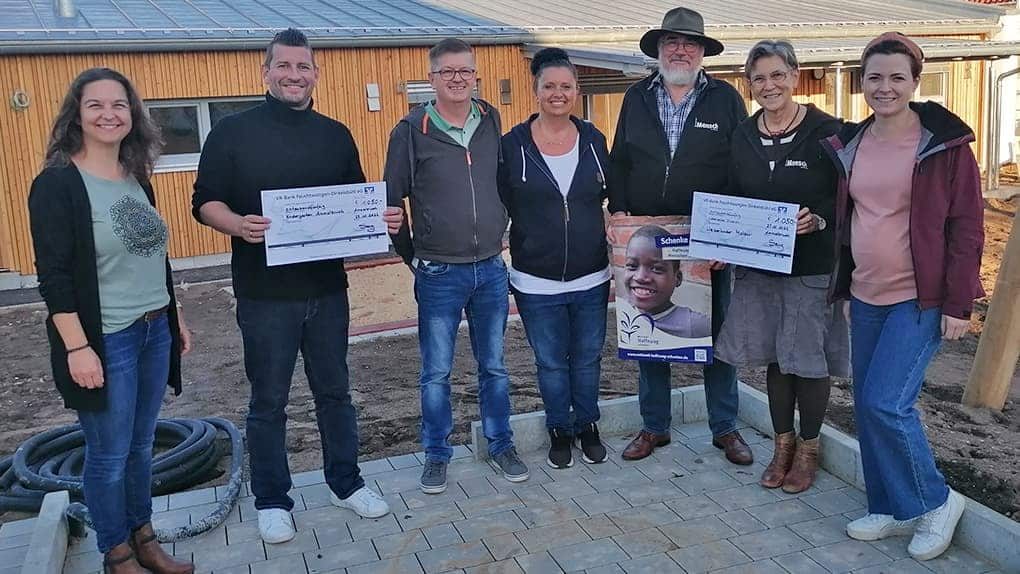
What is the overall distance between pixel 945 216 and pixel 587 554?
1930 millimetres

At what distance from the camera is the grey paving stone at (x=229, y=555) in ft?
12.6

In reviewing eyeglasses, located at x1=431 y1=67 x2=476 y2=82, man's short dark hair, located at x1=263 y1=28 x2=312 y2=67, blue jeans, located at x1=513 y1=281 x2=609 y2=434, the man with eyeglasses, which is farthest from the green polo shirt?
blue jeans, located at x1=513 y1=281 x2=609 y2=434

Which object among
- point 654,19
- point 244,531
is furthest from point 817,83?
point 244,531

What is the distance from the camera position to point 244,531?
13.5ft

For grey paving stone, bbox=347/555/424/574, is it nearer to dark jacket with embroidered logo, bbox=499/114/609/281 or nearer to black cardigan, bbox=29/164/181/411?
black cardigan, bbox=29/164/181/411

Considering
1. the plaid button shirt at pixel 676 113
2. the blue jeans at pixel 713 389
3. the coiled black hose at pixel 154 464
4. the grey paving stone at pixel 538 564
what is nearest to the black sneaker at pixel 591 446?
the blue jeans at pixel 713 389

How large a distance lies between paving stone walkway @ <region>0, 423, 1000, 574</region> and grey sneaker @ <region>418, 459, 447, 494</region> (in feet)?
0.11

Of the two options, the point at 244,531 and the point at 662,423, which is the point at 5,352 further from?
the point at 662,423

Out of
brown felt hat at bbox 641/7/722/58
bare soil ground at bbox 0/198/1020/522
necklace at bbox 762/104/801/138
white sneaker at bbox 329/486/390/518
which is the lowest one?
bare soil ground at bbox 0/198/1020/522

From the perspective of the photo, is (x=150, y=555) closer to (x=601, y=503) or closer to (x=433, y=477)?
(x=433, y=477)

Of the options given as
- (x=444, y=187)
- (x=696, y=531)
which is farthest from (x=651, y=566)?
(x=444, y=187)

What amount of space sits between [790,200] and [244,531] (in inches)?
113

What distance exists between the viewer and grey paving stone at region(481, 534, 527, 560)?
3.82 metres

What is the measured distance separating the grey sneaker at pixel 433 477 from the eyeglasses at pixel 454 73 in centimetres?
186
